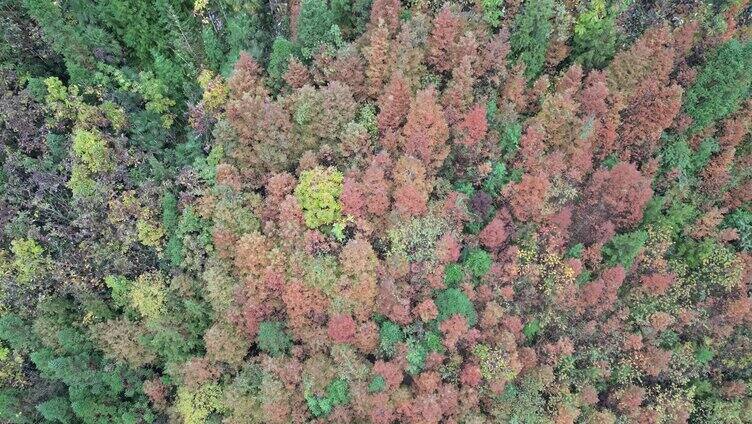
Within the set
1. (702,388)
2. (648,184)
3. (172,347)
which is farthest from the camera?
(702,388)

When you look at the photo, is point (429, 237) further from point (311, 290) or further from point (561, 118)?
point (561, 118)

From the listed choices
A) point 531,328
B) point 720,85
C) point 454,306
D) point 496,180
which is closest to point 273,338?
point 454,306

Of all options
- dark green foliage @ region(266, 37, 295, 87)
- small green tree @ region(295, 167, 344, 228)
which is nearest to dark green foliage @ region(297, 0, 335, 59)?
dark green foliage @ region(266, 37, 295, 87)

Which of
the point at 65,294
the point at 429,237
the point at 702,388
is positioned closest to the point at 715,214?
the point at 702,388

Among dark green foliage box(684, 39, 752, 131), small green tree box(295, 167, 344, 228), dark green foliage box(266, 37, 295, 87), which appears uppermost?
dark green foliage box(266, 37, 295, 87)

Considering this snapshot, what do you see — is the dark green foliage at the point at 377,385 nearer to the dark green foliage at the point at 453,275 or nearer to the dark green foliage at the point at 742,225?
the dark green foliage at the point at 453,275

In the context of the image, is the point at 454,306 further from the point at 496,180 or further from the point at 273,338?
the point at 273,338

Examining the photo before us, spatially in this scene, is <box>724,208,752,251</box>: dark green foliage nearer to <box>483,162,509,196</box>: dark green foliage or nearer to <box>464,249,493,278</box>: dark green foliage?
<box>483,162,509,196</box>: dark green foliage

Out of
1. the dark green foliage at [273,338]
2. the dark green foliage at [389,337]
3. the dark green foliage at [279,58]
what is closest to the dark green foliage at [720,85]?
the dark green foliage at [389,337]
